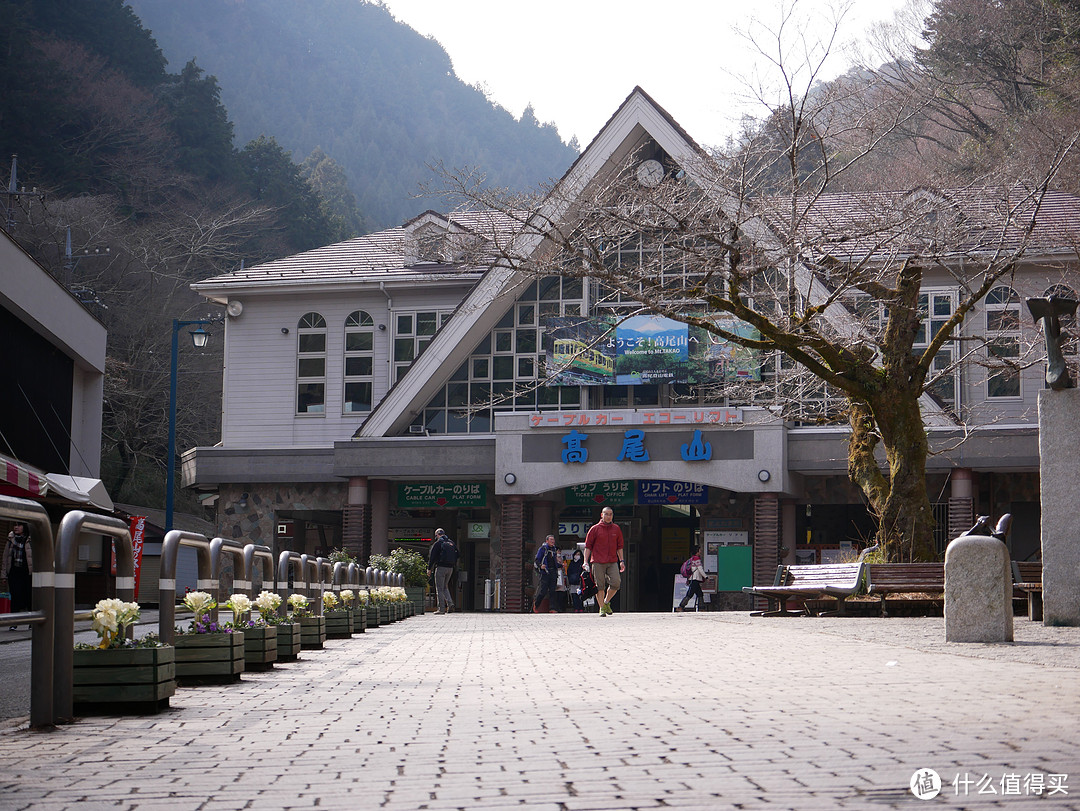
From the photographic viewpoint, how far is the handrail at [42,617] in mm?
6293

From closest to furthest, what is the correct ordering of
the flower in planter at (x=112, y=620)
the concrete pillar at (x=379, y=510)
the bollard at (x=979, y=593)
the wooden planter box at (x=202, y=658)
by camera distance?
the flower in planter at (x=112, y=620) < the wooden planter box at (x=202, y=658) < the bollard at (x=979, y=593) < the concrete pillar at (x=379, y=510)

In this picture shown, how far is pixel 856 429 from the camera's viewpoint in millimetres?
20672

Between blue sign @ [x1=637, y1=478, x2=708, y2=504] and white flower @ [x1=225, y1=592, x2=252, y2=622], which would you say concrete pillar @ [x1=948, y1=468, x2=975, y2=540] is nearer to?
blue sign @ [x1=637, y1=478, x2=708, y2=504]

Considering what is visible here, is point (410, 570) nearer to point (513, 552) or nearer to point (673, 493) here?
point (513, 552)

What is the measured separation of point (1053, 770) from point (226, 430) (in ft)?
107

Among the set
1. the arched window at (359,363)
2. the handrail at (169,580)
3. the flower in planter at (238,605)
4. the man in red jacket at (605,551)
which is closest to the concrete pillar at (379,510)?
the arched window at (359,363)

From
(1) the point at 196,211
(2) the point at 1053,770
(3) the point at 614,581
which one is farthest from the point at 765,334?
(1) the point at 196,211

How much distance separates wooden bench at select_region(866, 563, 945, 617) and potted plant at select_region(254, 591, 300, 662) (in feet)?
28.2

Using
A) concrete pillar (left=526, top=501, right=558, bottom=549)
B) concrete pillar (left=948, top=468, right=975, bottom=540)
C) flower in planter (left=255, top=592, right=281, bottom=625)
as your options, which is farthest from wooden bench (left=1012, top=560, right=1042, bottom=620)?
concrete pillar (left=526, top=501, right=558, bottom=549)

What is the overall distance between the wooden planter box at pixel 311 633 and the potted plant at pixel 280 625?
1290mm

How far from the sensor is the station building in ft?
97.2

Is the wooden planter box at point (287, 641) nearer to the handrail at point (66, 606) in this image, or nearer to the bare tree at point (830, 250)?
the handrail at point (66, 606)

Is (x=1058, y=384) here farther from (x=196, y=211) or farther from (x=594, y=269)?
(x=196, y=211)

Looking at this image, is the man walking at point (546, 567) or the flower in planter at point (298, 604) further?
the man walking at point (546, 567)
